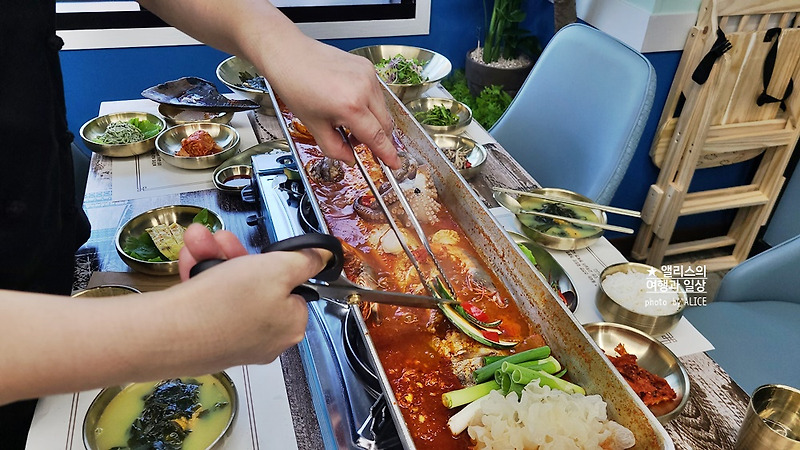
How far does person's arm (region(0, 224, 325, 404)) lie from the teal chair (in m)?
1.99

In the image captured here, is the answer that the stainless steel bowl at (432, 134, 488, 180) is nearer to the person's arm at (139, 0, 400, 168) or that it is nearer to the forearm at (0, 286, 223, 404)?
the person's arm at (139, 0, 400, 168)

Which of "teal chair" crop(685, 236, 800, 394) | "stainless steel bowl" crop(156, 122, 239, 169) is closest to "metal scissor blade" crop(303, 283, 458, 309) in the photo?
"stainless steel bowl" crop(156, 122, 239, 169)

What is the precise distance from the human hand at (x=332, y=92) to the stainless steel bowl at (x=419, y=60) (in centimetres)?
129

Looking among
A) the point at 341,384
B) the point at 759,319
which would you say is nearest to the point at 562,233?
the point at 341,384

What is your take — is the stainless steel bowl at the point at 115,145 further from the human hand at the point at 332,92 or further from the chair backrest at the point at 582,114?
the chair backrest at the point at 582,114

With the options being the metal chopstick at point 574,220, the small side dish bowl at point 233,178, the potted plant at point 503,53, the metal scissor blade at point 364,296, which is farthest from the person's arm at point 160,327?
the potted plant at point 503,53

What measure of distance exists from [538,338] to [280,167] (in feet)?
3.71

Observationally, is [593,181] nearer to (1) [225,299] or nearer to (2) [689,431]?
(2) [689,431]

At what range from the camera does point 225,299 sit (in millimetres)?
795

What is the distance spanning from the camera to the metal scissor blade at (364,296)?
3.36 ft

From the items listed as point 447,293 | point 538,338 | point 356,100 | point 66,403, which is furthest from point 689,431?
point 66,403

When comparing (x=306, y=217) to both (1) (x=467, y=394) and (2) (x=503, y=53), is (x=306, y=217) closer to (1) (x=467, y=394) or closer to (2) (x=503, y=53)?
(1) (x=467, y=394)

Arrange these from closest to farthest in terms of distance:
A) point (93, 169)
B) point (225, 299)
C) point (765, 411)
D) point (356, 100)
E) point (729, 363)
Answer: point (225, 299) → point (765, 411) → point (356, 100) → point (729, 363) → point (93, 169)

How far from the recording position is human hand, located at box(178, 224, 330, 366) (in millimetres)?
793
